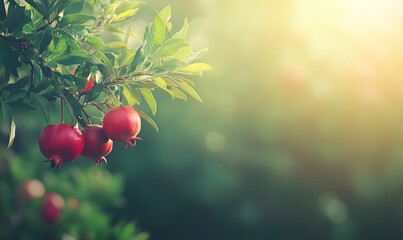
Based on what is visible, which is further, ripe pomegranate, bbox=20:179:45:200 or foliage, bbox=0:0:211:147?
ripe pomegranate, bbox=20:179:45:200

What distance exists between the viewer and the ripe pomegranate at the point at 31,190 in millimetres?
3557

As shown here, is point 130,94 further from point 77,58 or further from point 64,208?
point 64,208

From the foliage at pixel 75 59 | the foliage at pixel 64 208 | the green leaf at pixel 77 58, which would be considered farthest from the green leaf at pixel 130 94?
the foliage at pixel 64 208

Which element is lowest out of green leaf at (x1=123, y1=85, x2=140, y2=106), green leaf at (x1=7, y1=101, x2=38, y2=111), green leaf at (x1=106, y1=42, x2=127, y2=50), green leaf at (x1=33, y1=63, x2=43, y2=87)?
green leaf at (x1=7, y1=101, x2=38, y2=111)

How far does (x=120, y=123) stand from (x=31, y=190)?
2.49 meters

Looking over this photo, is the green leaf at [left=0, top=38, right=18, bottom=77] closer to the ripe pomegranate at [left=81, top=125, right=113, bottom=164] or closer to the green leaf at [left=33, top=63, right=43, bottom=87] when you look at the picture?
the green leaf at [left=33, top=63, right=43, bottom=87]

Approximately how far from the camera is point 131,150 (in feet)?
17.9

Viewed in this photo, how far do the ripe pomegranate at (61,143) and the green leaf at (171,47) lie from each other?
0.74 ft

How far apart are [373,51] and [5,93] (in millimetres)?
3903

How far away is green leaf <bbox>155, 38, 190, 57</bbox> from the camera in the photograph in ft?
4.21

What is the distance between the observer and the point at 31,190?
3.62m

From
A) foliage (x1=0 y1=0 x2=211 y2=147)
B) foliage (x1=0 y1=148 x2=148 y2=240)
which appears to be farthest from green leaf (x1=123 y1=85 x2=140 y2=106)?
foliage (x1=0 y1=148 x2=148 y2=240)

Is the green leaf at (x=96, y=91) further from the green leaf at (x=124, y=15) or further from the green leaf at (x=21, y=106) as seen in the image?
the green leaf at (x=124, y=15)

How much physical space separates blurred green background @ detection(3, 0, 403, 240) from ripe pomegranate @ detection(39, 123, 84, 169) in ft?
11.9
